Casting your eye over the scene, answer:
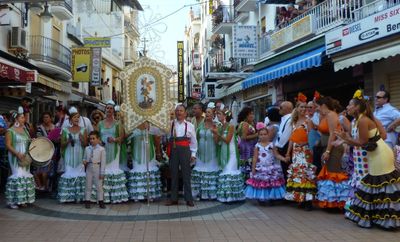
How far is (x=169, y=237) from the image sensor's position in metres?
6.16

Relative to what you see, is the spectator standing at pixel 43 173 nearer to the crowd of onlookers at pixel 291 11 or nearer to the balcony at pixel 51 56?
the crowd of onlookers at pixel 291 11

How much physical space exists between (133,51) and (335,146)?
46.1 meters

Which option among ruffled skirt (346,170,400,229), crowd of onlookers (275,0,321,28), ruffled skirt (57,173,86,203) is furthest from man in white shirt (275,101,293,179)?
crowd of onlookers (275,0,321,28)

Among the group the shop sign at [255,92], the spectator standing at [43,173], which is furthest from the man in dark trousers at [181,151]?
the shop sign at [255,92]

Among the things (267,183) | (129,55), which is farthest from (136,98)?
(129,55)

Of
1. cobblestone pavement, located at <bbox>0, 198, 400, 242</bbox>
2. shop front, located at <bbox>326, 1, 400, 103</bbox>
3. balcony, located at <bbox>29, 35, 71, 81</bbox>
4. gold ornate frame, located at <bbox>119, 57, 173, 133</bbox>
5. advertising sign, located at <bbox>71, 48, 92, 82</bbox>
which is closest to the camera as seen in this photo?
cobblestone pavement, located at <bbox>0, 198, 400, 242</bbox>

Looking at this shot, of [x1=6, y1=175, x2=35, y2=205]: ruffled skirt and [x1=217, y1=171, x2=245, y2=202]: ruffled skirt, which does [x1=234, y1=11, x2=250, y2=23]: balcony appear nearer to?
[x1=217, y1=171, x2=245, y2=202]: ruffled skirt

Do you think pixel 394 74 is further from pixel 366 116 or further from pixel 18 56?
pixel 18 56

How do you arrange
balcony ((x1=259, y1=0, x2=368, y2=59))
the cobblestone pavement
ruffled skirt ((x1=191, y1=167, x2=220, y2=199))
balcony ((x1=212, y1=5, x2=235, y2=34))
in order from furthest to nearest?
balcony ((x1=212, y1=5, x2=235, y2=34)) → balcony ((x1=259, y1=0, x2=368, y2=59)) → ruffled skirt ((x1=191, y1=167, x2=220, y2=199)) → the cobblestone pavement

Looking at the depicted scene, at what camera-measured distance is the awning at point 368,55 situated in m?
9.70

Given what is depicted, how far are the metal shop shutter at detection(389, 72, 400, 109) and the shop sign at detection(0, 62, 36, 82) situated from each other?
957 centimetres

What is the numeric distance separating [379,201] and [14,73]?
29.9 ft

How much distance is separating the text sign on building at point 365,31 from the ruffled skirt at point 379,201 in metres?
4.45

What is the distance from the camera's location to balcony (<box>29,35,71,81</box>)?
22047mm
